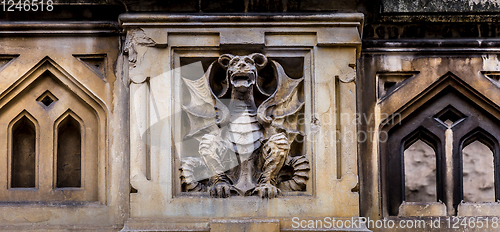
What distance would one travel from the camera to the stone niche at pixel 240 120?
504 cm

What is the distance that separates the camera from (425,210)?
5527 millimetres

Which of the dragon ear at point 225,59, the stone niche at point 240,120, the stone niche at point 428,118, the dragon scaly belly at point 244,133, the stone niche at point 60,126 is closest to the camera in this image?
the stone niche at point 240,120

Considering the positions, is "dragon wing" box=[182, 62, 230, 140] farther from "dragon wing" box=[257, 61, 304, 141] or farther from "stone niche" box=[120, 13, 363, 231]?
"dragon wing" box=[257, 61, 304, 141]

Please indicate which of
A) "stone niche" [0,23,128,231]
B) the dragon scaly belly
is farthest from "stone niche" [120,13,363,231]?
"stone niche" [0,23,128,231]

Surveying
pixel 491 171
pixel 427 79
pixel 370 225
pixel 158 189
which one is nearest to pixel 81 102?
pixel 158 189

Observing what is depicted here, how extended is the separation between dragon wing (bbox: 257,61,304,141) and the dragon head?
0.16 meters

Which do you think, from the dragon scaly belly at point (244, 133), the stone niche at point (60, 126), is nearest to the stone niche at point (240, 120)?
the dragon scaly belly at point (244, 133)

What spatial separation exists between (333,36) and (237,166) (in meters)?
1.47

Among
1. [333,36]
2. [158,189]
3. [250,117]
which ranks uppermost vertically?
[333,36]

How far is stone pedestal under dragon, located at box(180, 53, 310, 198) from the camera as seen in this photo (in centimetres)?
508

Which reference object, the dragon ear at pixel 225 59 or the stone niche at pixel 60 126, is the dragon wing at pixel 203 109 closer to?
the dragon ear at pixel 225 59

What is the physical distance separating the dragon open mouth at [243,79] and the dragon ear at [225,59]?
0.17 m

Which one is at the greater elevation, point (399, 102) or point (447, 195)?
point (399, 102)

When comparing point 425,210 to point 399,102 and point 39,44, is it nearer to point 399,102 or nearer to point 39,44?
point 399,102
